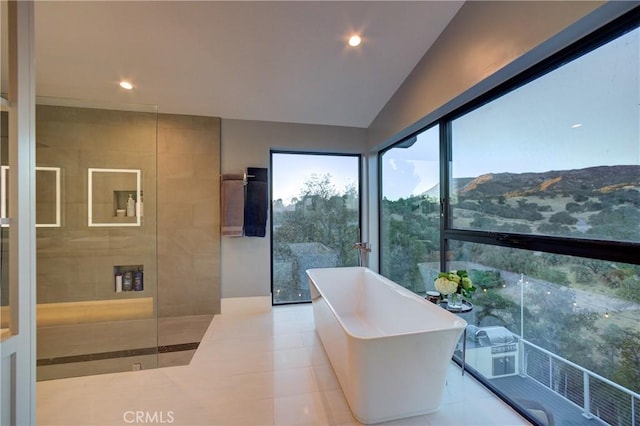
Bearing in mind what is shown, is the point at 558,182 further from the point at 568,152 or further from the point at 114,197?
the point at 114,197

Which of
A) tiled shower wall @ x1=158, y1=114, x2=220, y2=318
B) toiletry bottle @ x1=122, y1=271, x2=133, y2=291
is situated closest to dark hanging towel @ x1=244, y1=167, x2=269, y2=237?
tiled shower wall @ x1=158, y1=114, x2=220, y2=318

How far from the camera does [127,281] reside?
3.05 metres

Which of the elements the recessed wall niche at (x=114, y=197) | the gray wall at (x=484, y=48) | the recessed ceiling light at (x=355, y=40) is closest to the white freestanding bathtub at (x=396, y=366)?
the gray wall at (x=484, y=48)

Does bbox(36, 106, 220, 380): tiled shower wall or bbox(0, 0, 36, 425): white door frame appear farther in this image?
bbox(36, 106, 220, 380): tiled shower wall

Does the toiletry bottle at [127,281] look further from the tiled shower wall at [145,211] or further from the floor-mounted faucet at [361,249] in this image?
the floor-mounted faucet at [361,249]

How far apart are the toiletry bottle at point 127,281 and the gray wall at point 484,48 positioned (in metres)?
3.67

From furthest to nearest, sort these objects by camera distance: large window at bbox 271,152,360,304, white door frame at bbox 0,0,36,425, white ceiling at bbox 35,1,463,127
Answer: large window at bbox 271,152,360,304, white ceiling at bbox 35,1,463,127, white door frame at bbox 0,0,36,425

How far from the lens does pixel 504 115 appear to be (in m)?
1.89

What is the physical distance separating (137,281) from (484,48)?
162 inches

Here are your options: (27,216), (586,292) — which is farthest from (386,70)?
(27,216)

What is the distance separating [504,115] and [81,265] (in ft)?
14.6

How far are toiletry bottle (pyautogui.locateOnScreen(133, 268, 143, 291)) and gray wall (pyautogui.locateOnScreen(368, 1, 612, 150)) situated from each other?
358 cm

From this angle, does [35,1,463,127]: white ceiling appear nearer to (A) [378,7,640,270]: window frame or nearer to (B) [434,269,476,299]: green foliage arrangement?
(A) [378,7,640,270]: window frame

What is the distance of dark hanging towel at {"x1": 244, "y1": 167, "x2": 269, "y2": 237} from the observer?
339 centimetres
